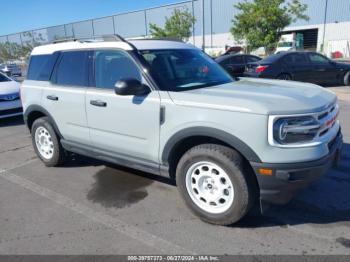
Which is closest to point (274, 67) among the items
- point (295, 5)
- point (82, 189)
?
point (82, 189)

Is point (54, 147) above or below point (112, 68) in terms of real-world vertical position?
below

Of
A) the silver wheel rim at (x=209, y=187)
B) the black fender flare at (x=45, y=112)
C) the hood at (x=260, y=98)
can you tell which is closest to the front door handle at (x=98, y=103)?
the hood at (x=260, y=98)

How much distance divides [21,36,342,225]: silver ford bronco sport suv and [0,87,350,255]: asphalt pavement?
304 mm

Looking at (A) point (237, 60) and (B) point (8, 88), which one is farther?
(A) point (237, 60)

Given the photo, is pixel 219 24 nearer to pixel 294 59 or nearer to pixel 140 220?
pixel 294 59

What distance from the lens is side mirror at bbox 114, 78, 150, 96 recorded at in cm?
343

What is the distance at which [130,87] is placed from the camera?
3.45m

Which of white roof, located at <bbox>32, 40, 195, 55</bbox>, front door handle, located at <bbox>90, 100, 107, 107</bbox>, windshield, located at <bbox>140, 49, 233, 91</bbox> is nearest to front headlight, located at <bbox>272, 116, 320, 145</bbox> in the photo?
windshield, located at <bbox>140, 49, 233, 91</bbox>

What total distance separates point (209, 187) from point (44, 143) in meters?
3.13

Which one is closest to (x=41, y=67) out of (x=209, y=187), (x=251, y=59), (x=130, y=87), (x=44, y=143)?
(x=44, y=143)

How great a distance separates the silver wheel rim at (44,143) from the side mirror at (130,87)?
7.21 feet

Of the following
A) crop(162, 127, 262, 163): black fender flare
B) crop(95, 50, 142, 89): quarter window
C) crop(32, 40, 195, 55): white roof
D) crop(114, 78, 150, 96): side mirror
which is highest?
crop(32, 40, 195, 55): white roof

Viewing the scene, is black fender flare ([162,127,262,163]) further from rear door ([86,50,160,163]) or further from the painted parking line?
the painted parking line

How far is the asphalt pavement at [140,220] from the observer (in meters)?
3.04
